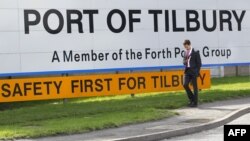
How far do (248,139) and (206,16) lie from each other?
14.8 meters

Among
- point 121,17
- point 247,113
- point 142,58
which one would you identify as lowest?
point 247,113

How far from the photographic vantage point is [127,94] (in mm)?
21953

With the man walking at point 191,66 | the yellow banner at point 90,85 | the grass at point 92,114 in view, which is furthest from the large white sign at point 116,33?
the man walking at point 191,66

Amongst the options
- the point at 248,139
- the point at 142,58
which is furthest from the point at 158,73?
the point at 248,139

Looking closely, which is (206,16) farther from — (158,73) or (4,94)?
(4,94)

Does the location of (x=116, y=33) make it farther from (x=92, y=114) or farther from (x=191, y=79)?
(x=92, y=114)

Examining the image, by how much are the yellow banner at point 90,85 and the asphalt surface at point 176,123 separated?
257 centimetres

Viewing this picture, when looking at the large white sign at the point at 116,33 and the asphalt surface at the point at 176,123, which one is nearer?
the asphalt surface at the point at 176,123

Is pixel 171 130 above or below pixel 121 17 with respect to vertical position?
below

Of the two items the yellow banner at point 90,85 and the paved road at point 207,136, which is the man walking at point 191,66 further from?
the paved road at point 207,136

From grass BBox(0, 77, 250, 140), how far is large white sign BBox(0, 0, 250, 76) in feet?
4.38

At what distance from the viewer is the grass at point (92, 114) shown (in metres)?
13.8

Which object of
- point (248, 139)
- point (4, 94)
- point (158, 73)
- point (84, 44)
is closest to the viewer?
point (248, 139)

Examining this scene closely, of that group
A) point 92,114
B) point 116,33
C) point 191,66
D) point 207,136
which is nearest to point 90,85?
point 116,33
